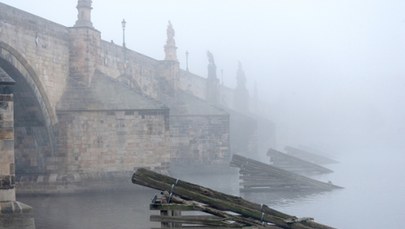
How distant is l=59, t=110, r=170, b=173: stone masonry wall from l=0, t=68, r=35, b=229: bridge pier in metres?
9.13

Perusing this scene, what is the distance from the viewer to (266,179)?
858 inches

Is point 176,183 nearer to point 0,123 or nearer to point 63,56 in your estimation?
point 0,123

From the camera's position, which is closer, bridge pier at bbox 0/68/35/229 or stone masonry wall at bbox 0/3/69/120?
bridge pier at bbox 0/68/35/229

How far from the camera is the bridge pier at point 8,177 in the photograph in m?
11.4

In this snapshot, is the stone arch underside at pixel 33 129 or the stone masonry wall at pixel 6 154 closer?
the stone masonry wall at pixel 6 154

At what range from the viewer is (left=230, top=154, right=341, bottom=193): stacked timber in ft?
70.3

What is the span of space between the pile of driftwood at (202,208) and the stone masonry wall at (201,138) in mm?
20822

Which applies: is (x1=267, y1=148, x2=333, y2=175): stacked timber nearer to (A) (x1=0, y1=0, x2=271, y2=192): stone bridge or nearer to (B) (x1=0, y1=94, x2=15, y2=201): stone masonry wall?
(A) (x1=0, y1=0, x2=271, y2=192): stone bridge

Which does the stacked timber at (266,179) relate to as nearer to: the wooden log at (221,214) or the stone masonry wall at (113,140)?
the stone masonry wall at (113,140)

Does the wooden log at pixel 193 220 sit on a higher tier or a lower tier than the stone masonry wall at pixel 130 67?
lower

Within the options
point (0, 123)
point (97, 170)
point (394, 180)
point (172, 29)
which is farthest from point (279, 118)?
point (0, 123)

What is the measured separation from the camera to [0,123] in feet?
39.0

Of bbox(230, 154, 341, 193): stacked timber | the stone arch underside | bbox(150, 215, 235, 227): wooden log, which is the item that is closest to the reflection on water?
the stone arch underside

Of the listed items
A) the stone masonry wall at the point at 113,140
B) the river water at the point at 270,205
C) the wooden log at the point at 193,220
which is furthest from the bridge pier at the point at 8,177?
the stone masonry wall at the point at 113,140
